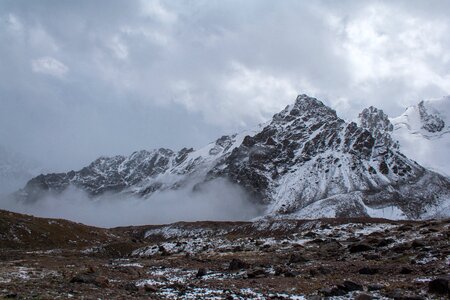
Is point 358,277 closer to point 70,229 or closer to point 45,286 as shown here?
point 45,286

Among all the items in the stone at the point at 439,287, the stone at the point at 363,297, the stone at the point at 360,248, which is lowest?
the stone at the point at 363,297

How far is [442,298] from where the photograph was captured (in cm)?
2197

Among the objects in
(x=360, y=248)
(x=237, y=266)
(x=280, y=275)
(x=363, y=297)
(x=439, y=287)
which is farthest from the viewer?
(x=360, y=248)

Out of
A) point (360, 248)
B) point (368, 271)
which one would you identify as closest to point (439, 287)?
point (368, 271)

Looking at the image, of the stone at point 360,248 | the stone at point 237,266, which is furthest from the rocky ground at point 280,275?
the stone at point 360,248

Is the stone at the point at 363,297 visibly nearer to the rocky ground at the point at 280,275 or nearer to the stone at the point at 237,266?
the rocky ground at the point at 280,275

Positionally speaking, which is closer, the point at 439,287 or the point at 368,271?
the point at 439,287

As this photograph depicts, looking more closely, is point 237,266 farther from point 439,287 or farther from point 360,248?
point 439,287

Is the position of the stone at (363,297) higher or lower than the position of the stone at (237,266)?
lower

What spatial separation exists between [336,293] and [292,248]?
34.9 metres

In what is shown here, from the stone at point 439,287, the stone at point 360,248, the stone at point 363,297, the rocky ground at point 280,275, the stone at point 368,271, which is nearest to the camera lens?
the stone at point 363,297

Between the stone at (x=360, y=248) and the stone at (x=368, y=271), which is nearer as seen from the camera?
the stone at (x=368, y=271)

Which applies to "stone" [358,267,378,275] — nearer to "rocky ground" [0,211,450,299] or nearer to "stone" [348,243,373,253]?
"rocky ground" [0,211,450,299]

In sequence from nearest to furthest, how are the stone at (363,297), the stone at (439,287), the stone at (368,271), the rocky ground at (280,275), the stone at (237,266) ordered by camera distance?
the stone at (363,297), the stone at (439,287), the rocky ground at (280,275), the stone at (368,271), the stone at (237,266)
